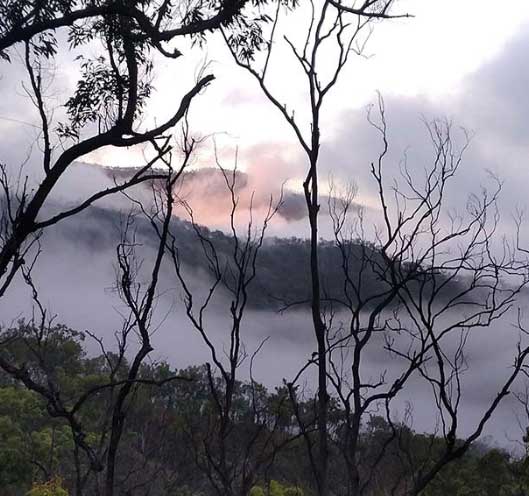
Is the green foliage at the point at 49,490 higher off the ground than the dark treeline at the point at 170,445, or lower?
lower

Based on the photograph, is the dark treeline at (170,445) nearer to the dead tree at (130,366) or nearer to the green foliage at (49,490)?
the green foliage at (49,490)

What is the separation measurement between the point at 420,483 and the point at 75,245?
14751 centimetres

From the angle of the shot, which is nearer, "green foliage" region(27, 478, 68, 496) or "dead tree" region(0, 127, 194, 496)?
"dead tree" region(0, 127, 194, 496)

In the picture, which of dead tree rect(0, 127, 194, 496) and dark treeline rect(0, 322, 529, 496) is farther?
dark treeline rect(0, 322, 529, 496)

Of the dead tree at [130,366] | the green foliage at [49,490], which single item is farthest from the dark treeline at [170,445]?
the dead tree at [130,366]

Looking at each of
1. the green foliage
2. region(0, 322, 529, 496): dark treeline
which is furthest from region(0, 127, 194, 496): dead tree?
the green foliage

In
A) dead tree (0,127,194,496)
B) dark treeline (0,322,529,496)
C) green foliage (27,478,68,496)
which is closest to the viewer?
dead tree (0,127,194,496)

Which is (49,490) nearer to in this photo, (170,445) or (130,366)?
(130,366)

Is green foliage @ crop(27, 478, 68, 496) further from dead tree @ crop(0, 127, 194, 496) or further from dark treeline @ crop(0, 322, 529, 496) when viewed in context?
dead tree @ crop(0, 127, 194, 496)

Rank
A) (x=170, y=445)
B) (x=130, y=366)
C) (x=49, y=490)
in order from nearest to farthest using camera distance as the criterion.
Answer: (x=130, y=366), (x=49, y=490), (x=170, y=445)

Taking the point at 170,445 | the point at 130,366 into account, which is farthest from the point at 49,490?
the point at 170,445

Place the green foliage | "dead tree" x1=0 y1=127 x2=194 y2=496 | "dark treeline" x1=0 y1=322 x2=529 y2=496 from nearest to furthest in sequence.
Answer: "dead tree" x1=0 y1=127 x2=194 y2=496
the green foliage
"dark treeline" x1=0 y1=322 x2=529 y2=496

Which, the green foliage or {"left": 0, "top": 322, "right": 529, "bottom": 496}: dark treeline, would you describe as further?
{"left": 0, "top": 322, "right": 529, "bottom": 496}: dark treeline

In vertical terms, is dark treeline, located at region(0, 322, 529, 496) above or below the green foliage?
above
